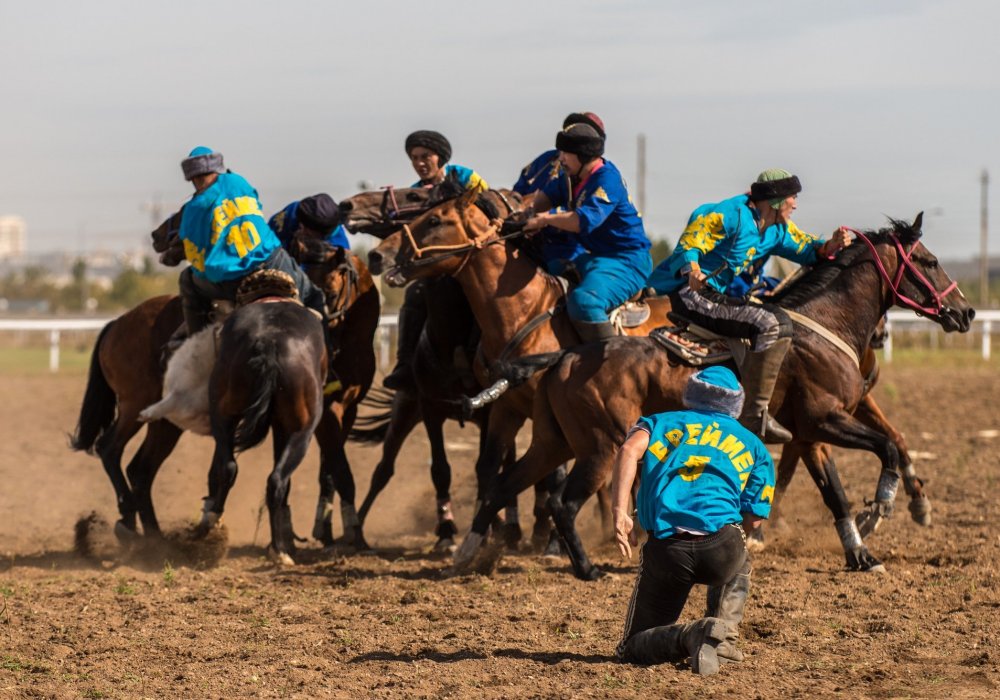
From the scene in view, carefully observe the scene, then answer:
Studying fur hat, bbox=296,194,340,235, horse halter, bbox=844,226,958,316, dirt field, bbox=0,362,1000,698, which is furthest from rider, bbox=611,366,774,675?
fur hat, bbox=296,194,340,235

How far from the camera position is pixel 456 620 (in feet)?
22.5

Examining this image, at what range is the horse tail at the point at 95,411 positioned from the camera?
1052cm

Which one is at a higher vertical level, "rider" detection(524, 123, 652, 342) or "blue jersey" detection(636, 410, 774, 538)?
A: "rider" detection(524, 123, 652, 342)

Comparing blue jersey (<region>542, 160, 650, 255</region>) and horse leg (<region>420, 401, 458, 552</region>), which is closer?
blue jersey (<region>542, 160, 650, 255</region>)

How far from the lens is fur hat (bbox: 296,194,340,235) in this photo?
1013cm

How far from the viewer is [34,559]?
937 cm

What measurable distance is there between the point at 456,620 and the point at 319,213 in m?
4.19

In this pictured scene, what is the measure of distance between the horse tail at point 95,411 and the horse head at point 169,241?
79cm

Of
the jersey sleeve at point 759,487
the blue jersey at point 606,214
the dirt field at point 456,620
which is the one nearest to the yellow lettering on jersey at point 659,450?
the jersey sleeve at point 759,487

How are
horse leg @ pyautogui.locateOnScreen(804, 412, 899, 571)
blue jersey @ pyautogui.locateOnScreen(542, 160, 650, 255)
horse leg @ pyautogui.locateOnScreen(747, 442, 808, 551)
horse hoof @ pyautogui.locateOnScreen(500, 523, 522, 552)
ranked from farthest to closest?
horse hoof @ pyautogui.locateOnScreen(500, 523, 522, 552), horse leg @ pyautogui.locateOnScreen(747, 442, 808, 551), blue jersey @ pyautogui.locateOnScreen(542, 160, 650, 255), horse leg @ pyautogui.locateOnScreen(804, 412, 899, 571)

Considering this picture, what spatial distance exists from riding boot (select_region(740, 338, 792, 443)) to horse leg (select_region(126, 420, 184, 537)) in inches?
166

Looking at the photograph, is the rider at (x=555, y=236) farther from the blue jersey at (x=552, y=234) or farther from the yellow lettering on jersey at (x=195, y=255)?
the yellow lettering on jersey at (x=195, y=255)

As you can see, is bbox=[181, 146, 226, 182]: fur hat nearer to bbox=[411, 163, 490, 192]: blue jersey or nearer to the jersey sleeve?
bbox=[411, 163, 490, 192]: blue jersey

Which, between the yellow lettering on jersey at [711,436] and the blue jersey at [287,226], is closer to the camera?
the yellow lettering on jersey at [711,436]
